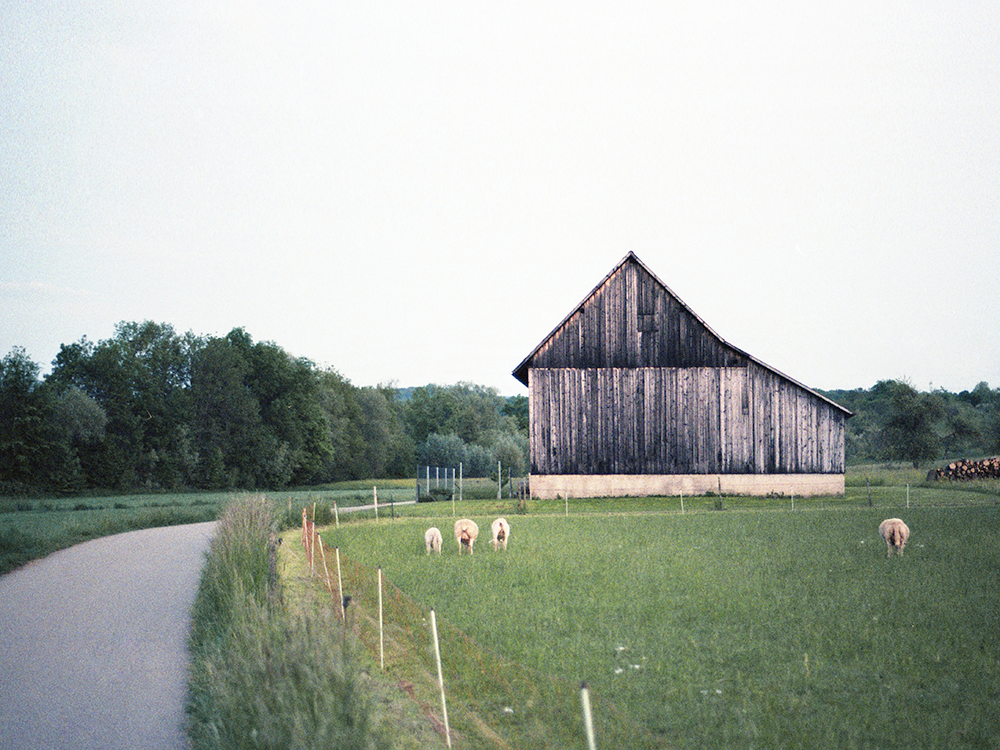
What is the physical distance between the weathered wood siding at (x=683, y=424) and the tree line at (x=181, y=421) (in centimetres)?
4652

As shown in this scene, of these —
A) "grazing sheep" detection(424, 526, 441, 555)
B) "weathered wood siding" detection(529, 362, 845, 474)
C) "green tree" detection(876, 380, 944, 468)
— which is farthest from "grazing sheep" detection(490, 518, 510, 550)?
"green tree" detection(876, 380, 944, 468)

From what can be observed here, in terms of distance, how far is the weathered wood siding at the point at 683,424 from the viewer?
40094mm

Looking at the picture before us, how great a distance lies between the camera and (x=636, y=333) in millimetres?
40938

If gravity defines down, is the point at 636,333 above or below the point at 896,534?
above

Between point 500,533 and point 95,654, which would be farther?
point 500,533

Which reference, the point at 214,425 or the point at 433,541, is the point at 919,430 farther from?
the point at 214,425

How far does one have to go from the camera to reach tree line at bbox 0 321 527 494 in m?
66.7

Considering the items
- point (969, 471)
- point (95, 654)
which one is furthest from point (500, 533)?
point (969, 471)

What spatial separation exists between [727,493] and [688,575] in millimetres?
24922

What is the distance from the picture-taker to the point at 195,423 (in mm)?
83938

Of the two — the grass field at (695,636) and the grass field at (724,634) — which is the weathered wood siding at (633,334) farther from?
the grass field at (724,634)

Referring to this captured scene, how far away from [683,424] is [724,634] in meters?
29.6

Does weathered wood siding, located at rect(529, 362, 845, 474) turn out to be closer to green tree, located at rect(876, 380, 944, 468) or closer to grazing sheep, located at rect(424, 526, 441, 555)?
grazing sheep, located at rect(424, 526, 441, 555)

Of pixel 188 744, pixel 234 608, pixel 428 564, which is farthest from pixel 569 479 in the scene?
pixel 188 744
